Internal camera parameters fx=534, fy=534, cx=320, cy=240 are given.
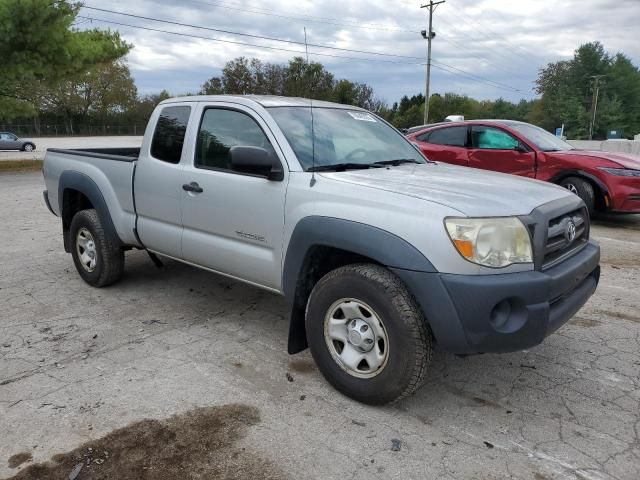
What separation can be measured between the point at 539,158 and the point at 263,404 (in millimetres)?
7250

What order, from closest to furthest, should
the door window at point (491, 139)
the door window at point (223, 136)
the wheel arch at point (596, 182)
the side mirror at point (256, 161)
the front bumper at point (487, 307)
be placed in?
the front bumper at point (487, 307)
the side mirror at point (256, 161)
the door window at point (223, 136)
the wheel arch at point (596, 182)
the door window at point (491, 139)

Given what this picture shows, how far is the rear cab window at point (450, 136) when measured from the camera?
9797mm

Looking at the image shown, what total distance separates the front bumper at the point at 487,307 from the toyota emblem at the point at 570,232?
420 mm

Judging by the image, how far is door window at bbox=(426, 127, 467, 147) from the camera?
9.80 m

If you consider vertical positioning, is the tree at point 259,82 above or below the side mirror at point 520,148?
above

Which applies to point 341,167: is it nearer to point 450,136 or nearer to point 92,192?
point 92,192

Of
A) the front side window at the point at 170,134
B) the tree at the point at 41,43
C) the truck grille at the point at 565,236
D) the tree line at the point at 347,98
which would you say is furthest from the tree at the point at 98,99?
the truck grille at the point at 565,236

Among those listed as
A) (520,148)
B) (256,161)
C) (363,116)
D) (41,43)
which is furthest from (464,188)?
(41,43)

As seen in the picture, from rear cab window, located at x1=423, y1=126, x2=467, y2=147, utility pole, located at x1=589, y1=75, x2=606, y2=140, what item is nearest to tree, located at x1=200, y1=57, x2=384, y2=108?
utility pole, located at x1=589, y1=75, x2=606, y2=140

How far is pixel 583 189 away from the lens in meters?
8.42

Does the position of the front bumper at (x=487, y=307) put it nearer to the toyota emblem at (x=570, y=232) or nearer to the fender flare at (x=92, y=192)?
the toyota emblem at (x=570, y=232)

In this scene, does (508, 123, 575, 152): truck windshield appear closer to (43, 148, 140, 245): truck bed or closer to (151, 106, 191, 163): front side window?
(151, 106, 191, 163): front side window

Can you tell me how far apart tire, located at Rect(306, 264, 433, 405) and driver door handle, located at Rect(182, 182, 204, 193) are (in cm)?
135

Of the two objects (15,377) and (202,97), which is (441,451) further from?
(202,97)
